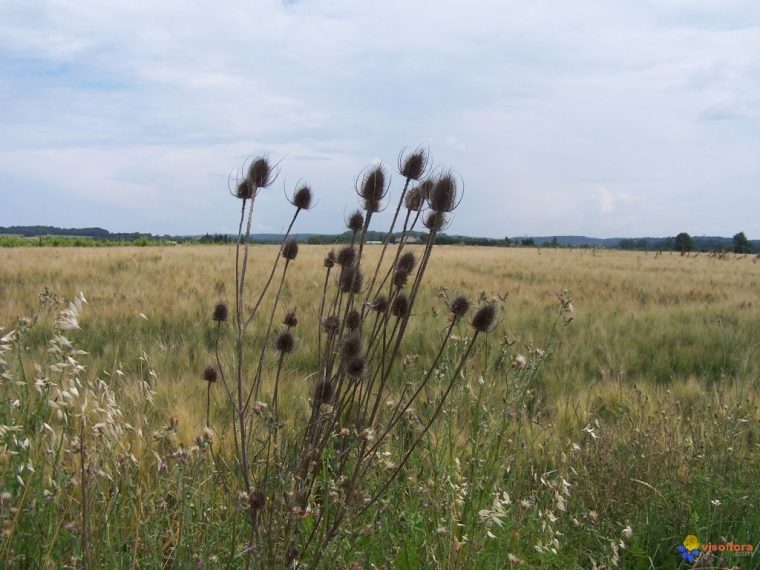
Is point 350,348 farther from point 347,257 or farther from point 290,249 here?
point 290,249

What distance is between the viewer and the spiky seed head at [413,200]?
218 centimetres

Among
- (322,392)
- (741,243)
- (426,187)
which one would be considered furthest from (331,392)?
(741,243)

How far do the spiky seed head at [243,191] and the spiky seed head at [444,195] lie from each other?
1.83 ft

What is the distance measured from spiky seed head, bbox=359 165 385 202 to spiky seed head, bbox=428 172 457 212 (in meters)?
0.25

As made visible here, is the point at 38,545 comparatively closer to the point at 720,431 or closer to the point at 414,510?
the point at 414,510

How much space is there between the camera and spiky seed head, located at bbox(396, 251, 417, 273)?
7.55 ft

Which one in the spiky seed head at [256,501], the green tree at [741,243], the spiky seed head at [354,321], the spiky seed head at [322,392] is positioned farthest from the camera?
the green tree at [741,243]

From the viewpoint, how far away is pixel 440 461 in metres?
2.42

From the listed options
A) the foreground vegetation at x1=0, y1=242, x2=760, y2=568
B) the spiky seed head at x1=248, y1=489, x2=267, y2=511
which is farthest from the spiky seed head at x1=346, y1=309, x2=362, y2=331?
the spiky seed head at x1=248, y1=489, x2=267, y2=511

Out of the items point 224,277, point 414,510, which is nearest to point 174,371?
point 414,510

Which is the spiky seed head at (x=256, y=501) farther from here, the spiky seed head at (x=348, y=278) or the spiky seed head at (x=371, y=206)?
the spiky seed head at (x=371, y=206)

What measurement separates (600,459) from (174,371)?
9.98ft

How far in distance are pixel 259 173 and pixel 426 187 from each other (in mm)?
533

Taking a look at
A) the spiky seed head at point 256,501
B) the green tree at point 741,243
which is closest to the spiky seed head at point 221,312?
the spiky seed head at point 256,501
